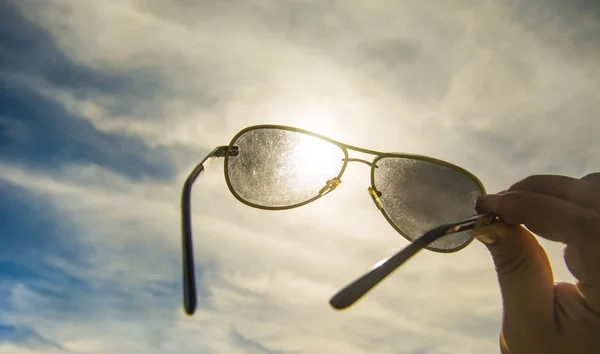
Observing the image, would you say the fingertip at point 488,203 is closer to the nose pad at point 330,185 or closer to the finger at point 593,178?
the finger at point 593,178

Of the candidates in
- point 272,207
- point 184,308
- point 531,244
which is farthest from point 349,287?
point 272,207

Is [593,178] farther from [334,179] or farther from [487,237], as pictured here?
[334,179]

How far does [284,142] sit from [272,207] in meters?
0.37

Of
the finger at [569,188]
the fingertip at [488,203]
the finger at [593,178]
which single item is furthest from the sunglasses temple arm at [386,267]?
the finger at [593,178]

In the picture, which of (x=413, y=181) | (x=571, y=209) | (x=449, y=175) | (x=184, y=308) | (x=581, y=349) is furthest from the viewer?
(x=413, y=181)

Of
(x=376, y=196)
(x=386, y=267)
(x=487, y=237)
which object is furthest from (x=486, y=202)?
(x=376, y=196)

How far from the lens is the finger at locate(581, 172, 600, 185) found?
1605 millimetres

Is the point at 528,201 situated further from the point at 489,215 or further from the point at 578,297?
the point at 578,297

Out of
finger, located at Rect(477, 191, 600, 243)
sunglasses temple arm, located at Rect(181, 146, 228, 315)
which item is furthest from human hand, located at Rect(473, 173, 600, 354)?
sunglasses temple arm, located at Rect(181, 146, 228, 315)

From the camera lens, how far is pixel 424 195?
105 inches

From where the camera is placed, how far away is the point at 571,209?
1.50 metres

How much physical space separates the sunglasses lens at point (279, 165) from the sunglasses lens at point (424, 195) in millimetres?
309

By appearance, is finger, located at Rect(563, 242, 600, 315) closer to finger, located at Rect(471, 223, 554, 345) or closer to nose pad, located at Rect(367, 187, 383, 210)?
finger, located at Rect(471, 223, 554, 345)

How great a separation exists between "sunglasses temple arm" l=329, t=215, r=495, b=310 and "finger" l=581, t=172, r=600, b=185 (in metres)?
0.31
